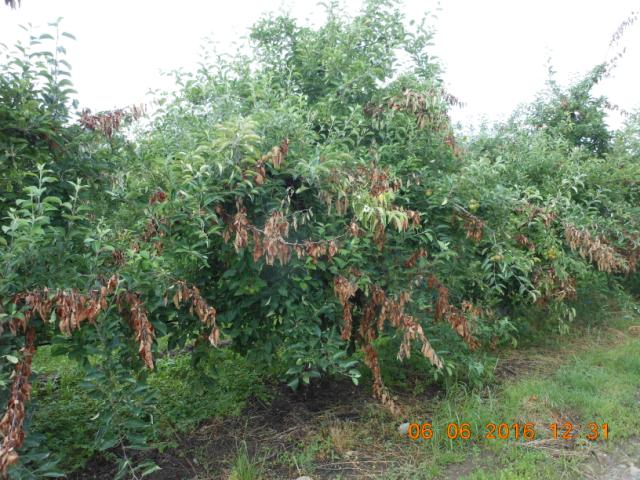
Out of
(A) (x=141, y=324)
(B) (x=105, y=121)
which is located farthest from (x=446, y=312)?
(B) (x=105, y=121)

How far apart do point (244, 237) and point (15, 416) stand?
3.97ft

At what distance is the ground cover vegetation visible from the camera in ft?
8.06

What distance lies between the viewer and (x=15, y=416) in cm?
200

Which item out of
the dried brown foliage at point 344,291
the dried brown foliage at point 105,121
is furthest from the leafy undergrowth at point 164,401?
the dried brown foliage at point 105,121

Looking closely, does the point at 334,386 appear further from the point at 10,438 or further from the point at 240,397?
the point at 10,438

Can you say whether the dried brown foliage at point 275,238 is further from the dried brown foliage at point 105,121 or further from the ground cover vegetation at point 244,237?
the dried brown foliage at point 105,121

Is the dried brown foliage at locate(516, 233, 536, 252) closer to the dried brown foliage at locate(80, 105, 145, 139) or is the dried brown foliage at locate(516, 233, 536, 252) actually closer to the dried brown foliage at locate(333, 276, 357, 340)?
the dried brown foliage at locate(333, 276, 357, 340)

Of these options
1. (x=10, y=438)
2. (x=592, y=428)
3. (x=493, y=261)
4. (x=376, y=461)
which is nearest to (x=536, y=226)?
(x=493, y=261)

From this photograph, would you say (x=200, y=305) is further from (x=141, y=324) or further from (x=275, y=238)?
(x=275, y=238)

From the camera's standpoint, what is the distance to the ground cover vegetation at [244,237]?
2457 mm

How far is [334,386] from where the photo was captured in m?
4.36
